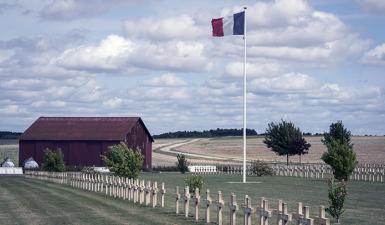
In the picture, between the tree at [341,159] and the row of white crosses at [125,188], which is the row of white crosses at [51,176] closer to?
the row of white crosses at [125,188]

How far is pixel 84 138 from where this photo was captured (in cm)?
10338

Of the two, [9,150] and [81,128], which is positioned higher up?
[81,128]

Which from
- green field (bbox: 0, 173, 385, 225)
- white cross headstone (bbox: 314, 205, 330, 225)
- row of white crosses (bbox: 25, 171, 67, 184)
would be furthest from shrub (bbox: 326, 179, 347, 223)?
row of white crosses (bbox: 25, 171, 67, 184)

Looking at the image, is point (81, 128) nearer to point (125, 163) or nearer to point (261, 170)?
point (261, 170)

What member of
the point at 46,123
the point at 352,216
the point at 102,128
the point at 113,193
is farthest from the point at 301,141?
the point at 352,216

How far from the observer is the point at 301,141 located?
323 feet

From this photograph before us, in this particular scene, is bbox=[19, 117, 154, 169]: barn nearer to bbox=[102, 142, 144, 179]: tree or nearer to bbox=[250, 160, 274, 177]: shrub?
bbox=[250, 160, 274, 177]: shrub

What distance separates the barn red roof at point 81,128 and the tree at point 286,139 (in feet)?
54.2

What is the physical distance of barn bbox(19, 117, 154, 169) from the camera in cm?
10219

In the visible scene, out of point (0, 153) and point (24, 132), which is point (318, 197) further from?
point (0, 153)

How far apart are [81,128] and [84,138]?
12.1ft

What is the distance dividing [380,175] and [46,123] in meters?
54.6

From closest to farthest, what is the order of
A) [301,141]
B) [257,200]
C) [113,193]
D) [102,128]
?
1. [257,200]
2. [113,193]
3. [301,141]
4. [102,128]

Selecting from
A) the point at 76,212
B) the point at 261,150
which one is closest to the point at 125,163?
the point at 76,212
